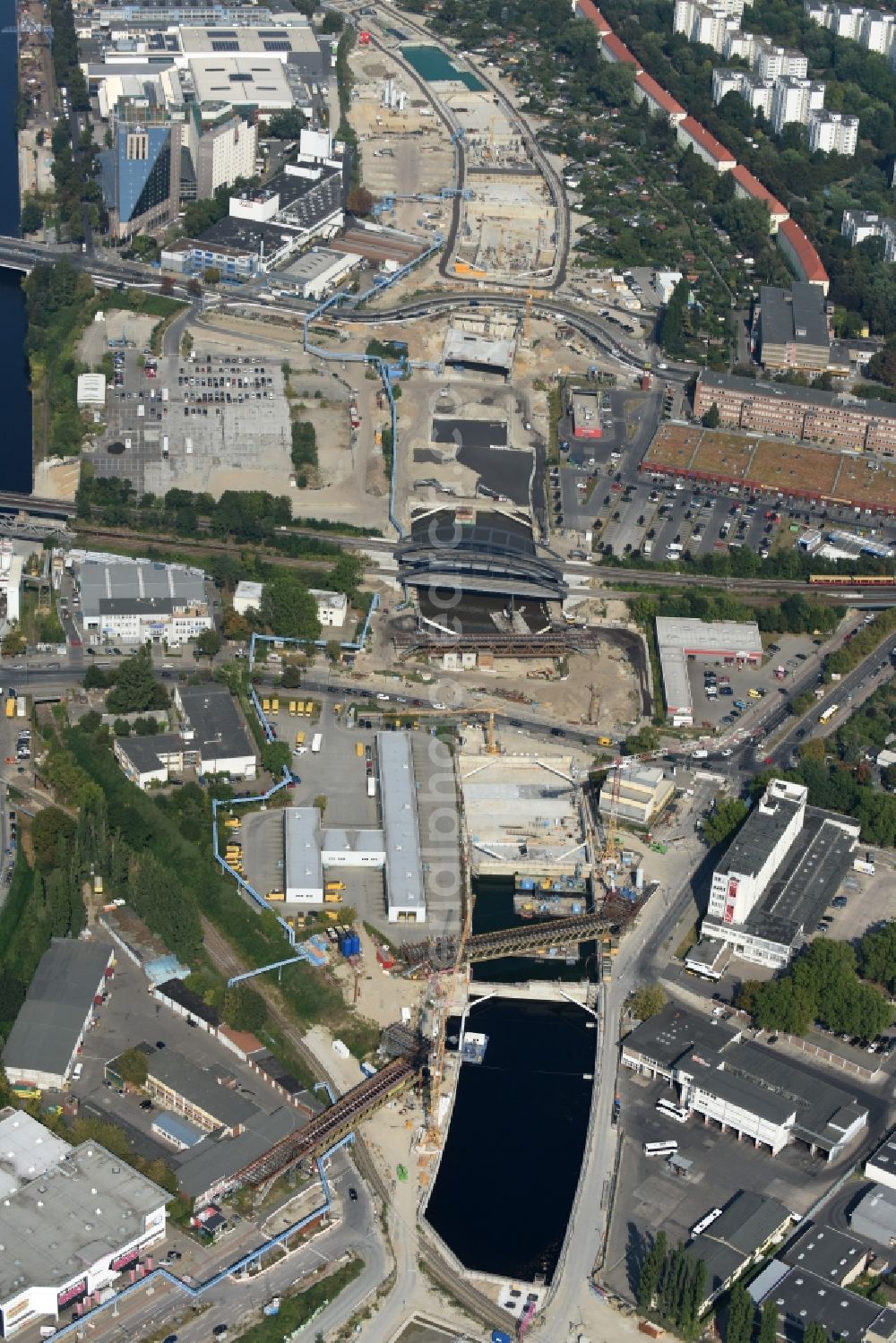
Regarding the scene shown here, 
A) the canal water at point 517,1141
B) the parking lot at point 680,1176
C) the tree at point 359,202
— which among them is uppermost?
the tree at point 359,202

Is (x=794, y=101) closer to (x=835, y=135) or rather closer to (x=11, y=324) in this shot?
(x=835, y=135)

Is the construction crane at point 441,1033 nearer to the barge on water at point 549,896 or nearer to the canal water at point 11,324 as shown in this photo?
the barge on water at point 549,896

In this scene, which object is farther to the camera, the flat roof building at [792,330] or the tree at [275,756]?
the flat roof building at [792,330]

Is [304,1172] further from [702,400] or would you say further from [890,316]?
[890,316]

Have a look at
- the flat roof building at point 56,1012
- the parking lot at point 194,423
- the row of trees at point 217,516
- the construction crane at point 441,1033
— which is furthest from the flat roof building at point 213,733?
the parking lot at point 194,423

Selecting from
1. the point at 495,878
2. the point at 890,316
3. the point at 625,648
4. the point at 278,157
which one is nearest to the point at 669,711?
the point at 625,648

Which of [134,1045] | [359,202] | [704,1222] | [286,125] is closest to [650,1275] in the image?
[704,1222]

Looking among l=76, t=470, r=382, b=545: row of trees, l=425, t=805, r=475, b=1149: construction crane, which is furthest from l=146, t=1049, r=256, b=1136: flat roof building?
l=76, t=470, r=382, b=545: row of trees
